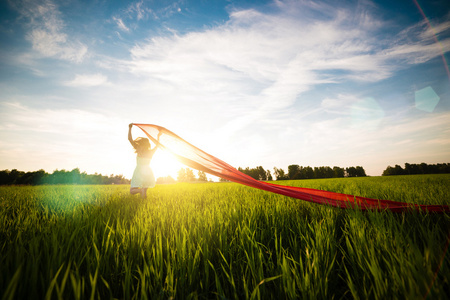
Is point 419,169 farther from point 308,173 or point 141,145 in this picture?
point 141,145

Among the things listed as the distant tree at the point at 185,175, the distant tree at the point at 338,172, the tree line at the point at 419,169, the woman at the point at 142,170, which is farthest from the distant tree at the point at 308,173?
the woman at the point at 142,170

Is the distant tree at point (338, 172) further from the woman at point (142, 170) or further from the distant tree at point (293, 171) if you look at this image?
the woman at point (142, 170)

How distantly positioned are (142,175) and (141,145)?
2.84 feet

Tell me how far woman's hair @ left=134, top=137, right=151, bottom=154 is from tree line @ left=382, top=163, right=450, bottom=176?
7841cm

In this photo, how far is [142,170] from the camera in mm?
5000

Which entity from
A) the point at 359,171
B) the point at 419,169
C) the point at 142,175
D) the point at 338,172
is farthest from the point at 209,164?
the point at 359,171

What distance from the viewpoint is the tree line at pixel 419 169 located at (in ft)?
172

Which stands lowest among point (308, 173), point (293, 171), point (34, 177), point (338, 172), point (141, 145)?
point (34, 177)

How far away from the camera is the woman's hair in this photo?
504cm

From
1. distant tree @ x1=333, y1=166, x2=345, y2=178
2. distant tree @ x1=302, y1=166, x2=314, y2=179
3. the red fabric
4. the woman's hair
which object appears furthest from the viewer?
distant tree @ x1=333, y1=166, x2=345, y2=178

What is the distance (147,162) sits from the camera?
516 cm

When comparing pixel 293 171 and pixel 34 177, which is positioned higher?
pixel 293 171

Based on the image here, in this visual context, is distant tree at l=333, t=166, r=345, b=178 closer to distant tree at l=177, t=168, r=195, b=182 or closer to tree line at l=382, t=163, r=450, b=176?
tree line at l=382, t=163, r=450, b=176

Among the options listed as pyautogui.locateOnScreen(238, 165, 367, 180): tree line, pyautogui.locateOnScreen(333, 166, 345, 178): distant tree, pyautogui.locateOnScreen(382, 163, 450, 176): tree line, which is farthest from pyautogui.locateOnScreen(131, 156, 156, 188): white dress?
pyautogui.locateOnScreen(333, 166, 345, 178): distant tree
